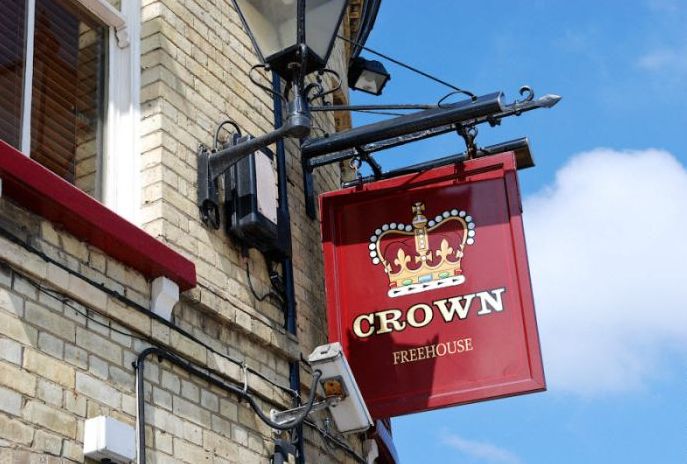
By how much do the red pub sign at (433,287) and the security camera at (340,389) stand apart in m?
0.51

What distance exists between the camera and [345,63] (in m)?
12.7

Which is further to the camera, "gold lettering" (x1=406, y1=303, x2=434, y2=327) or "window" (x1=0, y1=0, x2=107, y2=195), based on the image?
"gold lettering" (x1=406, y1=303, x2=434, y2=327)

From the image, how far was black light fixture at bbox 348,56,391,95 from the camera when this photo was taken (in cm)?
1077

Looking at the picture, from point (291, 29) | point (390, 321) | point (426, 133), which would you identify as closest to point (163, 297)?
point (291, 29)

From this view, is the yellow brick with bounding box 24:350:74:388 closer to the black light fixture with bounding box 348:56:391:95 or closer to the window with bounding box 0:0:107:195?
the window with bounding box 0:0:107:195

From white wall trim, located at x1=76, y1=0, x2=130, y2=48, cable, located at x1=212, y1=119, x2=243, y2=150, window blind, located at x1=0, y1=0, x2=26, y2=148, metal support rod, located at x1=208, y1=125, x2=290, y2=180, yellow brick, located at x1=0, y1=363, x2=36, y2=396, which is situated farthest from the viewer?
cable, located at x1=212, y1=119, x2=243, y2=150

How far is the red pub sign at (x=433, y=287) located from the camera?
25.1 feet

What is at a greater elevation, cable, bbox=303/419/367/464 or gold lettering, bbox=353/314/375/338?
gold lettering, bbox=353/314/375/338

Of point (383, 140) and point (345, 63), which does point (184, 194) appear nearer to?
point (383, 140)

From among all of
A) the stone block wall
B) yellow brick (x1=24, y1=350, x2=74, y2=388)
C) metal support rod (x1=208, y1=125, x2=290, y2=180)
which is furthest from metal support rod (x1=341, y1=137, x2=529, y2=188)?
yellow brick (x1=24, y1=350, x2=74, y2=388)

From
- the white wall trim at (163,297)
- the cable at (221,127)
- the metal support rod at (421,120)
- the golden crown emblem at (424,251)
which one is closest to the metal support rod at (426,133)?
the metal support rod at (421,120)

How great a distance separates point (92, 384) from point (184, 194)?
175 centimetres

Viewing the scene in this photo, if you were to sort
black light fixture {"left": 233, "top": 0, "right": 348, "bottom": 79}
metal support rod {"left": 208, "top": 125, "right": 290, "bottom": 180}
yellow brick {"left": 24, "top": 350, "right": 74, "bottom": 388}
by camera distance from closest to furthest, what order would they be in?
yellow brick {"left": 24, "top": 350, "right": 74, "bottom": 388} → black light fixture {"left": 233, "top": 0, "right": 348, "bottom": 79} → metal support rod {"left": 208, "top": 125, "right": 290, "bottom": 180}

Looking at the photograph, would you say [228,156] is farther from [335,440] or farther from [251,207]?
[335,440]
